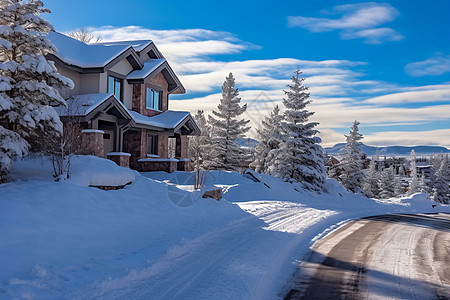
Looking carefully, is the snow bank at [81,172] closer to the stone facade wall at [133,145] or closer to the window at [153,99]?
the stone facade wall at [133,145]

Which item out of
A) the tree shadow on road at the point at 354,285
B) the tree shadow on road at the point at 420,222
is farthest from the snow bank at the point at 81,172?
the tree shadow on road at the point at 420,222

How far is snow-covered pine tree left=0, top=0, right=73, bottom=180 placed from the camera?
8.91 metres

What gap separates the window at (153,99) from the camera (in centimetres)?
2557

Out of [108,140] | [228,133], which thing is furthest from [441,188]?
[108,140]

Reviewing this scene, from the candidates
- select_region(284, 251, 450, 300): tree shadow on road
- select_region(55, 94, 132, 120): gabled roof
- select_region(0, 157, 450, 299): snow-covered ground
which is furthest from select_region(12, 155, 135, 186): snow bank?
select_region(284, 251, 450, 300): tree shadow on road

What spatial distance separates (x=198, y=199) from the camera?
12906mm

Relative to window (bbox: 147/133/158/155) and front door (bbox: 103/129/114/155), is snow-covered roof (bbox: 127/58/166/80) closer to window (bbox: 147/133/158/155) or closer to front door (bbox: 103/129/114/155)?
front door (bbox: 103/129/114/155)

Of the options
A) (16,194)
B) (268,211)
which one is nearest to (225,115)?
(268,211)

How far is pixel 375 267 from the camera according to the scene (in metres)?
7.22

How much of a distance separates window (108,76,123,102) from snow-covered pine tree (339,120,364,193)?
24.9m

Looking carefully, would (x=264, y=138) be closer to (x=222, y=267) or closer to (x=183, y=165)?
(x=183, y=165)

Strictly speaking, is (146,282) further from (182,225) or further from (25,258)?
(182,225)

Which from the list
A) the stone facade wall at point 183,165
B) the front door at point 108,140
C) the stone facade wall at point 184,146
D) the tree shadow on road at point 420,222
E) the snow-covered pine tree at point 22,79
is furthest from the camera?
the stone facade wall at point 184,146

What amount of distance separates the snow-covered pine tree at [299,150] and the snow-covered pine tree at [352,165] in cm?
1285
